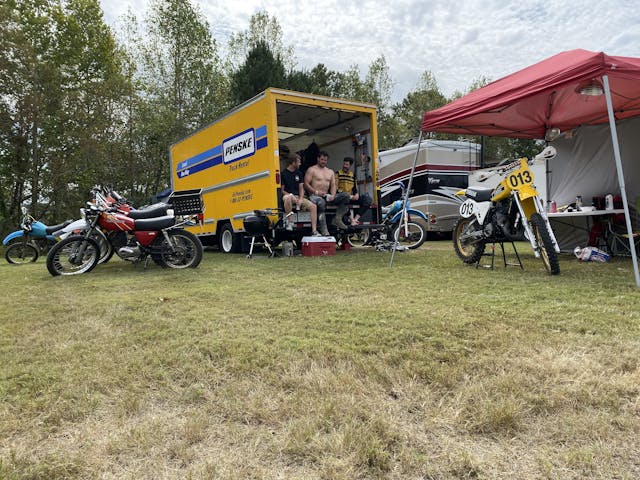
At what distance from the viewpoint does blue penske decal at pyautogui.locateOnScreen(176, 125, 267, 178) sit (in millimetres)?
7473

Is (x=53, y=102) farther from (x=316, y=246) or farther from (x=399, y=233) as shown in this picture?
(x=399, y=233)

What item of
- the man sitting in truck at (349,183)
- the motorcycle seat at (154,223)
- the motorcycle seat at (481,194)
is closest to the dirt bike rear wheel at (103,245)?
the motorcycle seat at (154,223)

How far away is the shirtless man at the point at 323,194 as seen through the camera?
24.6ft

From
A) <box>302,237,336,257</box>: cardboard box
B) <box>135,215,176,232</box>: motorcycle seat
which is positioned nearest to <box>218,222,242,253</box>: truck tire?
<box>302,237,336,257</box>: cardboard box

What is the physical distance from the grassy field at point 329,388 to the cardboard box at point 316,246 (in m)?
3.77

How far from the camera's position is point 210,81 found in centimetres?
2011

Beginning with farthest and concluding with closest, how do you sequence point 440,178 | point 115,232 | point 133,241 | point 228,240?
point 440,178, point 228,240, point 115,232, point 133,241

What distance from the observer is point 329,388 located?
1835 mm

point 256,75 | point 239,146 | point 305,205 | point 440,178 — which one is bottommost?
point 305,205

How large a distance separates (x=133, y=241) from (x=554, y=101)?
6.74 m

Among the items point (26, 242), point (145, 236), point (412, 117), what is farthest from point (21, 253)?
point (412, 117)

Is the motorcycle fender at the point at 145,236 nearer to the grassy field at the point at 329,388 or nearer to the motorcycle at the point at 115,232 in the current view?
the motorcycle at the point at 115,232

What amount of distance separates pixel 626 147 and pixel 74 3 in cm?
2105

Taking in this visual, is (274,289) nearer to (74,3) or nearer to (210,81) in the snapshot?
(210,81)
